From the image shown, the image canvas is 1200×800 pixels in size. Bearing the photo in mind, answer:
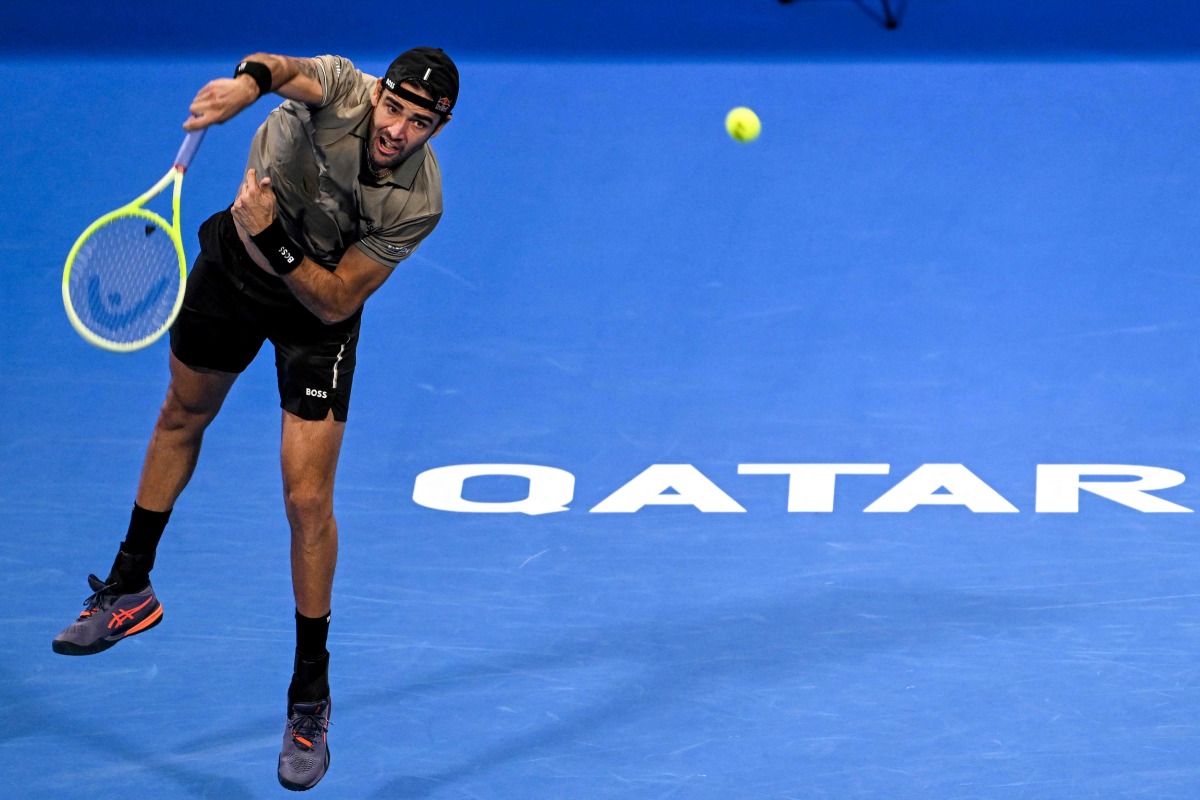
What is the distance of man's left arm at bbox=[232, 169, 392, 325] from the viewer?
4746 mm

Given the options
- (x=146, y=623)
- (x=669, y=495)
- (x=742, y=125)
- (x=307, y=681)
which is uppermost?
(x=742, y=125)

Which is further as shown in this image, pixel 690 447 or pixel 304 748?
pixel 690 447

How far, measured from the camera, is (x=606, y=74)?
35.5 ft

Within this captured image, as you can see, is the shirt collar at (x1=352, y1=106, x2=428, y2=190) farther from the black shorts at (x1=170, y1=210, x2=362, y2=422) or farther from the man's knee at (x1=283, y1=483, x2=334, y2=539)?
the man's knee at (x1=283, y1=483, x2=334, y2=539)

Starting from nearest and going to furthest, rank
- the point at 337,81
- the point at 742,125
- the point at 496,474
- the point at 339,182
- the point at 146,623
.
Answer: the point at 337,81 < the point at 339,182 < the point at 146,623 < the point at 496,474 < the point at 742,125

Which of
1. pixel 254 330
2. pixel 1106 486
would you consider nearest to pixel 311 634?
pixel 254 330

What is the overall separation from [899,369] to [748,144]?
235 centimetres

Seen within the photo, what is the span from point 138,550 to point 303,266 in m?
1.33

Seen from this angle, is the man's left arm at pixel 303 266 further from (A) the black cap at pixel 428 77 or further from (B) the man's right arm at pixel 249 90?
(A) the black cap at pixel 428 77

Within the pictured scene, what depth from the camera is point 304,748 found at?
5.35m

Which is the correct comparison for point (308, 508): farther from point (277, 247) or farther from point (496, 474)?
point (496, 474)

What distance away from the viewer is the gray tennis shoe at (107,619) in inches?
217

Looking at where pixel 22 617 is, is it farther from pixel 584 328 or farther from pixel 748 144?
pixel 748 144

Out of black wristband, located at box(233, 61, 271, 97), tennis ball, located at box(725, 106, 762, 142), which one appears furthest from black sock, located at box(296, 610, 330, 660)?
tennis ball, located at box(725, 106, 762, 142)
